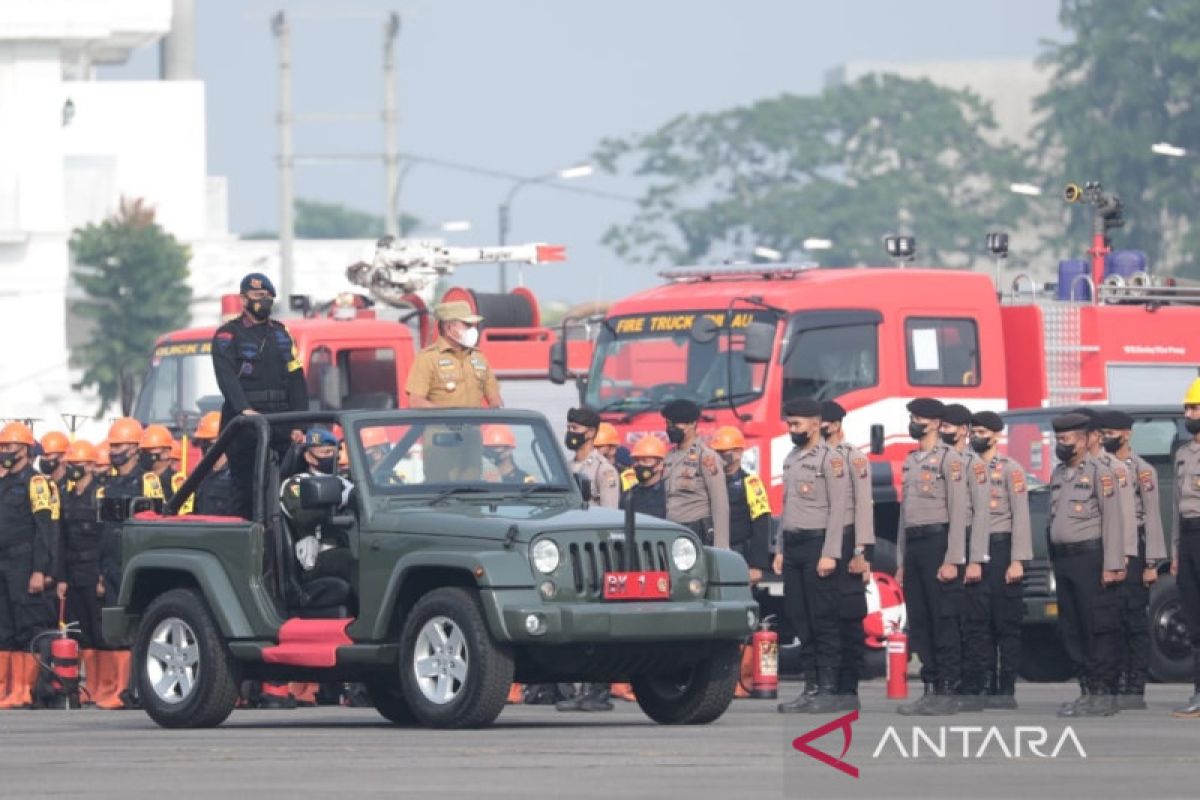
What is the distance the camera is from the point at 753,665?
21.4 m

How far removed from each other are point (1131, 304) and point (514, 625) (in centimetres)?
1349

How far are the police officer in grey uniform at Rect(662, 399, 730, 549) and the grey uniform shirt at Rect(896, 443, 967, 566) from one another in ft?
7.17

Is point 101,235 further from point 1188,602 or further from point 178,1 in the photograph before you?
point 1188,602

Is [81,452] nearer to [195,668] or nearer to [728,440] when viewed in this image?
[728,440]

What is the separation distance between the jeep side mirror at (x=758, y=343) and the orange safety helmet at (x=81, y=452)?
17.0 ft

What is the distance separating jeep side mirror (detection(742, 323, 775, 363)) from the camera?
25.5m

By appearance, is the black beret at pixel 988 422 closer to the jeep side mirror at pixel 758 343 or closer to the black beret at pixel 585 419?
the black beret at pixel 585 419

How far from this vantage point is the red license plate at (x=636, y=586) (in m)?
17.0

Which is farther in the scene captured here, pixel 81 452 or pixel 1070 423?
pixel 81 452

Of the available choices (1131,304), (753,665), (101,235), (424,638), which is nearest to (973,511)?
(753,665)

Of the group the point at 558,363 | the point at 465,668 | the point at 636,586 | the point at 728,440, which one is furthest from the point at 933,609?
the point at 558,363

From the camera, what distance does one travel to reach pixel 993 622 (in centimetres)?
2027

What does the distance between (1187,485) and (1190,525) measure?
237 millimetres

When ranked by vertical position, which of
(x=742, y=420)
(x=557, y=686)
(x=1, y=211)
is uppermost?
(x=1, y=211)
